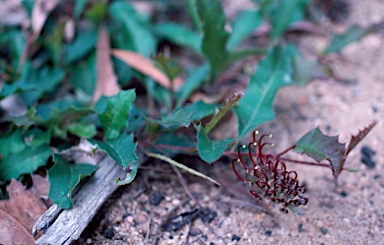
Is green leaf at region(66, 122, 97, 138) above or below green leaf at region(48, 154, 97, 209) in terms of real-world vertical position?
above

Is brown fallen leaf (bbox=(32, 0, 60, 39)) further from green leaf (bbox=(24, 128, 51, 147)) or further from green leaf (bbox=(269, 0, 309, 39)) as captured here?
green leaf (bbox=(269, 0, 309, 39))

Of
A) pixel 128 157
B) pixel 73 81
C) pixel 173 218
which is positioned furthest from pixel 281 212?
pixel 73 81

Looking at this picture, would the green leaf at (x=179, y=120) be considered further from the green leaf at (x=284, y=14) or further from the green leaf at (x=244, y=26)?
the green leaf at (x=284, y=14)

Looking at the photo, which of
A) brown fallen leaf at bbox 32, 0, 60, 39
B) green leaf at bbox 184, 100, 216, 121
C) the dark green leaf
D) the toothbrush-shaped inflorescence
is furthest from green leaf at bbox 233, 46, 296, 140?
brown fallen leaf at bbox 32, 0, 60, 39

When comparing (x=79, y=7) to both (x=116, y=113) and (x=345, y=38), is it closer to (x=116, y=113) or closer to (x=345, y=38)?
(x=116, y=113)

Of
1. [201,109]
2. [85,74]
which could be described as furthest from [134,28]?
[201,109]

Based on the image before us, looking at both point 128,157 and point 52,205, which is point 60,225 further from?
point 128,157
